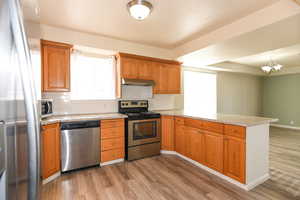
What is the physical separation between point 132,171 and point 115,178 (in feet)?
1.11

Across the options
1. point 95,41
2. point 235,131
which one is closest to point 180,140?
point 235,131

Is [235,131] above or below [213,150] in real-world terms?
above

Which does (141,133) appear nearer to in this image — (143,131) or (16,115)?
(143,131)

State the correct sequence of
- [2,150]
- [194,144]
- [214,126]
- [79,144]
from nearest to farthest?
1. [2,150]
2. [214,126]
3. [79,144]
4. [194,144]

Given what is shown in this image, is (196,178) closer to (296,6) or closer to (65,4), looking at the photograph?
(296,6)

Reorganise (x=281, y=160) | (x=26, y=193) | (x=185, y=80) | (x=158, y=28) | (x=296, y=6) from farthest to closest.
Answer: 1. (x=185, y=80)
2. (x=281, y=160)
3. (x=158, y=28)
4. (x=296, y=6)
5. (x=26, y=193)

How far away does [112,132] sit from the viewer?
2943 millimetres

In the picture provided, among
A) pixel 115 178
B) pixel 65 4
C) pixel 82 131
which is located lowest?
pixel 115 178

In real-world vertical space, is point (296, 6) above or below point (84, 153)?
above

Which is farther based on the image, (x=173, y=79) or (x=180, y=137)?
(x=173, y=79)

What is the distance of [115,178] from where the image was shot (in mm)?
2439

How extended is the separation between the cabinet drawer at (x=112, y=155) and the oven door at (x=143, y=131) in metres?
0.25

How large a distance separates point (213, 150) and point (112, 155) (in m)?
1.87

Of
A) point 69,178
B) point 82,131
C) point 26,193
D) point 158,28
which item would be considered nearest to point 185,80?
point 158,28
